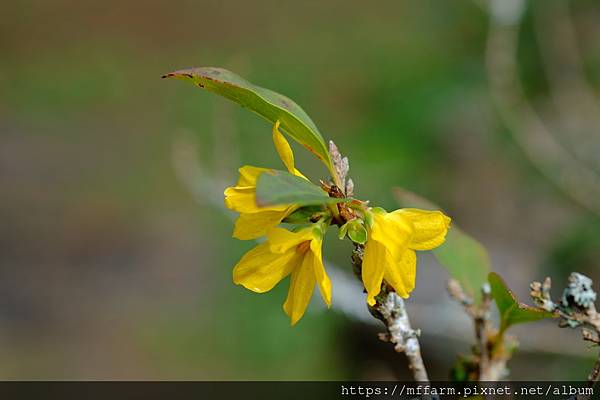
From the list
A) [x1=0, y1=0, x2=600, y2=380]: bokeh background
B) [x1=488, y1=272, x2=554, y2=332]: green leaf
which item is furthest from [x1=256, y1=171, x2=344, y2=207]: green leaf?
[x1=0, y1=0, x2=600, y2=380]: bokeh background

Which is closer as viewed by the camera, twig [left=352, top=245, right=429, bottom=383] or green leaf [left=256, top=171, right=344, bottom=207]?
green leaf [left=256, top=171, right=344, bottom=207]

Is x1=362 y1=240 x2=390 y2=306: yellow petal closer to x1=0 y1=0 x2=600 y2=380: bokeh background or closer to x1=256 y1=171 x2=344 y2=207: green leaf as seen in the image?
x1=256 y1=171 x2=344 y2=207: green leaf

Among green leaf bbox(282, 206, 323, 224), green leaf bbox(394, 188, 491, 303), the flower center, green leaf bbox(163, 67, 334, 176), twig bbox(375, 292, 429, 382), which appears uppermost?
green leaf bbox(163, 67, 334, 176)

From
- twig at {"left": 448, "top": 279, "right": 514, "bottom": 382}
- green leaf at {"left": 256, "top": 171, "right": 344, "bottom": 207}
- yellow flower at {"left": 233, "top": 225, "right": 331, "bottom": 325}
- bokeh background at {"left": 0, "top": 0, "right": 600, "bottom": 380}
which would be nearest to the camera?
green leaf at {"left": 256, "top": 171, "right": 344, "bottom": 207}

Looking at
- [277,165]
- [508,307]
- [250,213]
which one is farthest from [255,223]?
[277,165]

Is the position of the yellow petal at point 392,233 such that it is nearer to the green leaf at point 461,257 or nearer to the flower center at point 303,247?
Answer: the flower center at point 303,247

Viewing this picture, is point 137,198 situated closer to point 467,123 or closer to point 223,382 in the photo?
point 223,382
